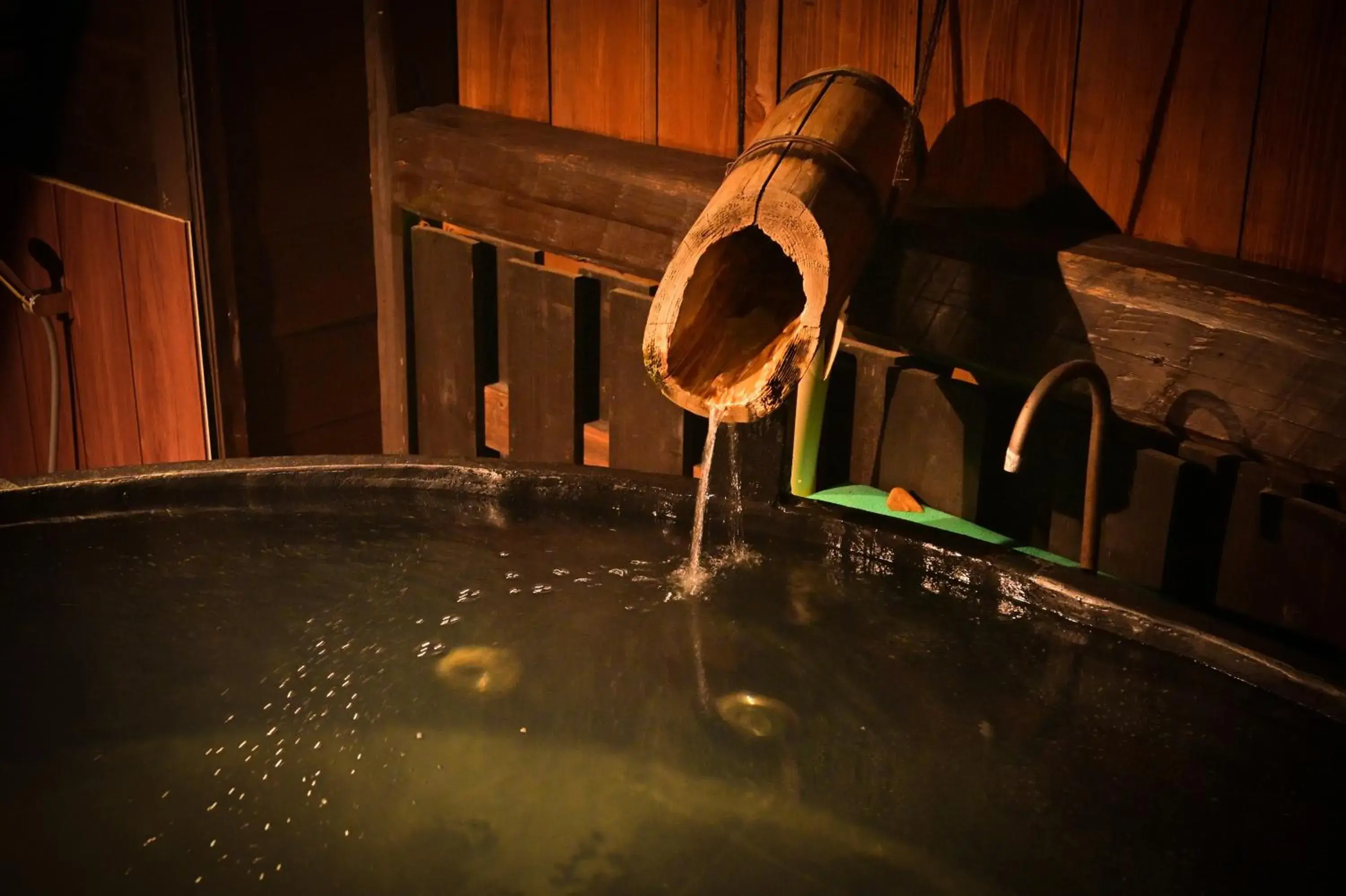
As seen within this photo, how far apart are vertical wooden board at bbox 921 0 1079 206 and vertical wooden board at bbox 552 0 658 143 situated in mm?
757

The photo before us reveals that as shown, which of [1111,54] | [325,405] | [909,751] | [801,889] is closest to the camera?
[801,889]

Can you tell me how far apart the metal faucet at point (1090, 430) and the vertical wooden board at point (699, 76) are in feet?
3.47

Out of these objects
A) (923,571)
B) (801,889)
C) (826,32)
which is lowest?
(801,889)

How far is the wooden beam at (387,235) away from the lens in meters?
3.57

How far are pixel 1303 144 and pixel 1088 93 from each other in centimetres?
40

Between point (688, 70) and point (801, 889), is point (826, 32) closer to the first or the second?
point (688, 70)

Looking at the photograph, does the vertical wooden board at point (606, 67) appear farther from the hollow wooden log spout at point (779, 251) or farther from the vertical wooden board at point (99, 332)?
the vertical wooden board at point (99, 332)

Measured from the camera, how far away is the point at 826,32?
113 inches

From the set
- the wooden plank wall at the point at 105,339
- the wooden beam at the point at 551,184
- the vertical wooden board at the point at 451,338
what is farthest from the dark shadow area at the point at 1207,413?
the wooden plank wall at the point at 105,339

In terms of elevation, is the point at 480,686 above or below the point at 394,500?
below

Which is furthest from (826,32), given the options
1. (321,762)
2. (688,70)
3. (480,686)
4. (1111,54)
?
(321,762)

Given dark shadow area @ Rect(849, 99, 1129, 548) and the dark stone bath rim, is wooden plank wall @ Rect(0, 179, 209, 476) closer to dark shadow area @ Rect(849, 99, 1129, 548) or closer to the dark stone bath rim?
the dark stone bath rim

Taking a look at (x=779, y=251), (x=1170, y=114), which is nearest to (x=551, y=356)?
(x=779, y=251)

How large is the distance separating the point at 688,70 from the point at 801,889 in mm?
1945
